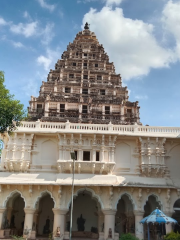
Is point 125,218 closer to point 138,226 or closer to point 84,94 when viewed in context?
point 138,226

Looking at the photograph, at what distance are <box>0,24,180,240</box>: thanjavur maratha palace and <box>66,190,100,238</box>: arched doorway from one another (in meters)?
0.10

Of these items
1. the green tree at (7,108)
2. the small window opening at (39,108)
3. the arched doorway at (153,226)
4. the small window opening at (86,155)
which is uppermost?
the small window opening at (39,108)

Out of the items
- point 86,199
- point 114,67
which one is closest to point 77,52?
point 114,67

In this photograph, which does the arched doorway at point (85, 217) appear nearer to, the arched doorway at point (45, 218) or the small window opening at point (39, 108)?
the arched doorway at point (45, 218)

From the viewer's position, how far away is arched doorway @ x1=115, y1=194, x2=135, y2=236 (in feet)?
83.7

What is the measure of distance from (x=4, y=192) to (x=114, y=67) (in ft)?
96.8

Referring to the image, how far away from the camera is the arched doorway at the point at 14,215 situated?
81.5 feet

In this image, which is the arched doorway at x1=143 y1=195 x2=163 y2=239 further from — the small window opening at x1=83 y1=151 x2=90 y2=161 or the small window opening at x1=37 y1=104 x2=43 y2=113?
the small window opening at x1=37 y1=104 x2=43 y2=113

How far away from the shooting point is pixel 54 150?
2700 cm

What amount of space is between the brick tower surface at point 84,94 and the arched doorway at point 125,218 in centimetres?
1176

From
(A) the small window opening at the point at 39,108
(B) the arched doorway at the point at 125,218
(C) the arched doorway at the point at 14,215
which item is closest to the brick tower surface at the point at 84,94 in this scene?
(A) the small window opening at the point at 39,108

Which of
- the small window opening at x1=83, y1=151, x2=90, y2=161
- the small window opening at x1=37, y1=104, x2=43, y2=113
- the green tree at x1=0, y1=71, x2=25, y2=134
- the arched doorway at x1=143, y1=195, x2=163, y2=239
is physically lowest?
the arched doorway at x1=143, y1=195, x2=163, y2=239

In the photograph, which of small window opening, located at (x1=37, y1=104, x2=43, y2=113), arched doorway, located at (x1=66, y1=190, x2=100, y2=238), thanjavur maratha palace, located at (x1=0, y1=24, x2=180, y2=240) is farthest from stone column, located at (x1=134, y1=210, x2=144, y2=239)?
small window opening, located at (x1=37, y1=104, x2=43, y2=113)

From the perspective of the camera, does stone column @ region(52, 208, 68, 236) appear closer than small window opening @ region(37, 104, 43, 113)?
Yes
